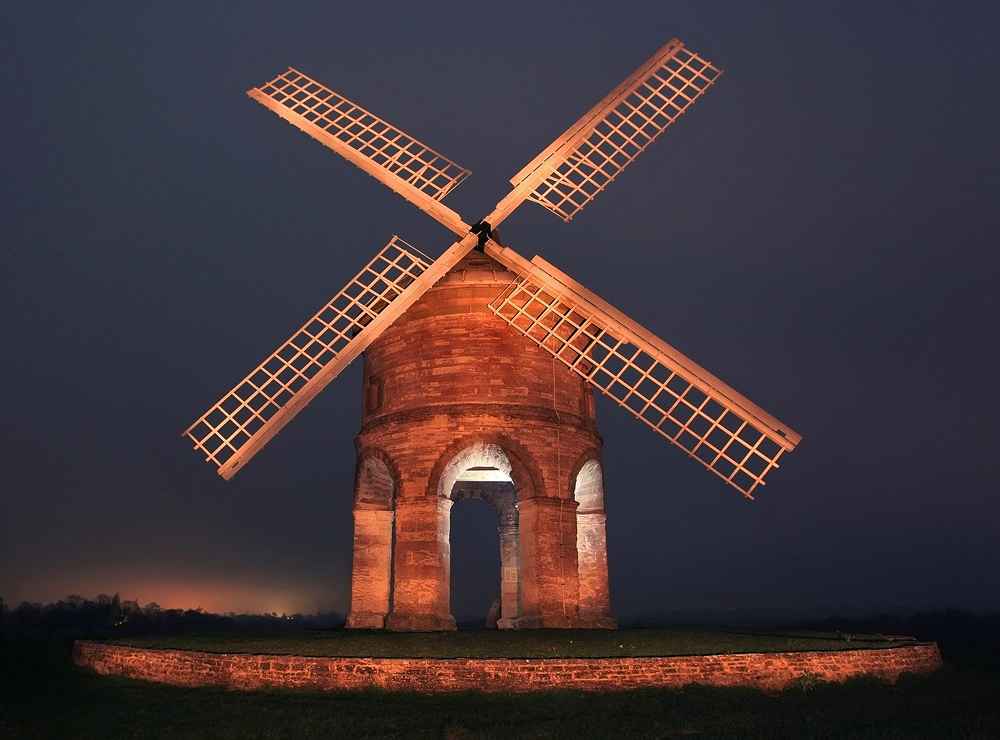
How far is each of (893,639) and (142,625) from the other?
57.4 meters

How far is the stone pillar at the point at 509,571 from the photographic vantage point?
2272 cm

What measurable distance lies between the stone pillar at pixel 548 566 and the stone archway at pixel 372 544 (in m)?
3.70

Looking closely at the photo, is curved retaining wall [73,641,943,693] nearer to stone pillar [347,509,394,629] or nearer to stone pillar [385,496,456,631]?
stone pillar [385,496,456,631]

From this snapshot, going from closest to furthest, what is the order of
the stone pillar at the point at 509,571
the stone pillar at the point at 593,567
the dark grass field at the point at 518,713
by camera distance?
the dark grass field at the point at 518,713
the stone pillar at the point at 593,567
the stone pillar at the point at 509,571

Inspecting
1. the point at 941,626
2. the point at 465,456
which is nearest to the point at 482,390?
the point at 465,456

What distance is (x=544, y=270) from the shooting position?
61.7 ft

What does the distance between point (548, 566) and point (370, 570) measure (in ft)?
15.9

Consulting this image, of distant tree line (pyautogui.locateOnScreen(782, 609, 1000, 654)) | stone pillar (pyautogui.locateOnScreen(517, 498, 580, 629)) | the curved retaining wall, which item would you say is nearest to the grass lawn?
the curved retaining wall

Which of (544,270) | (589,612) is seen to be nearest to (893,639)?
(589,612)

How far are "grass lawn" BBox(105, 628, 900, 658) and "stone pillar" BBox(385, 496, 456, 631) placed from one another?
127 centimetres

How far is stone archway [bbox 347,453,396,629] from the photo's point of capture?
19953 mm

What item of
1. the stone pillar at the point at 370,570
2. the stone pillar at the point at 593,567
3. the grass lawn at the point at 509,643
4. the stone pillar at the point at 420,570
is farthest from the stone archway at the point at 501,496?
the grass lawn at the point at 509,643

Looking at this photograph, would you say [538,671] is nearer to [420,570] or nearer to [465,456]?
[420,570]

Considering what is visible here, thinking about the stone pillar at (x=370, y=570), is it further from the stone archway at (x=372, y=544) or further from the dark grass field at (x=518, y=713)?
the dark grass field at (x=518, y=713)
